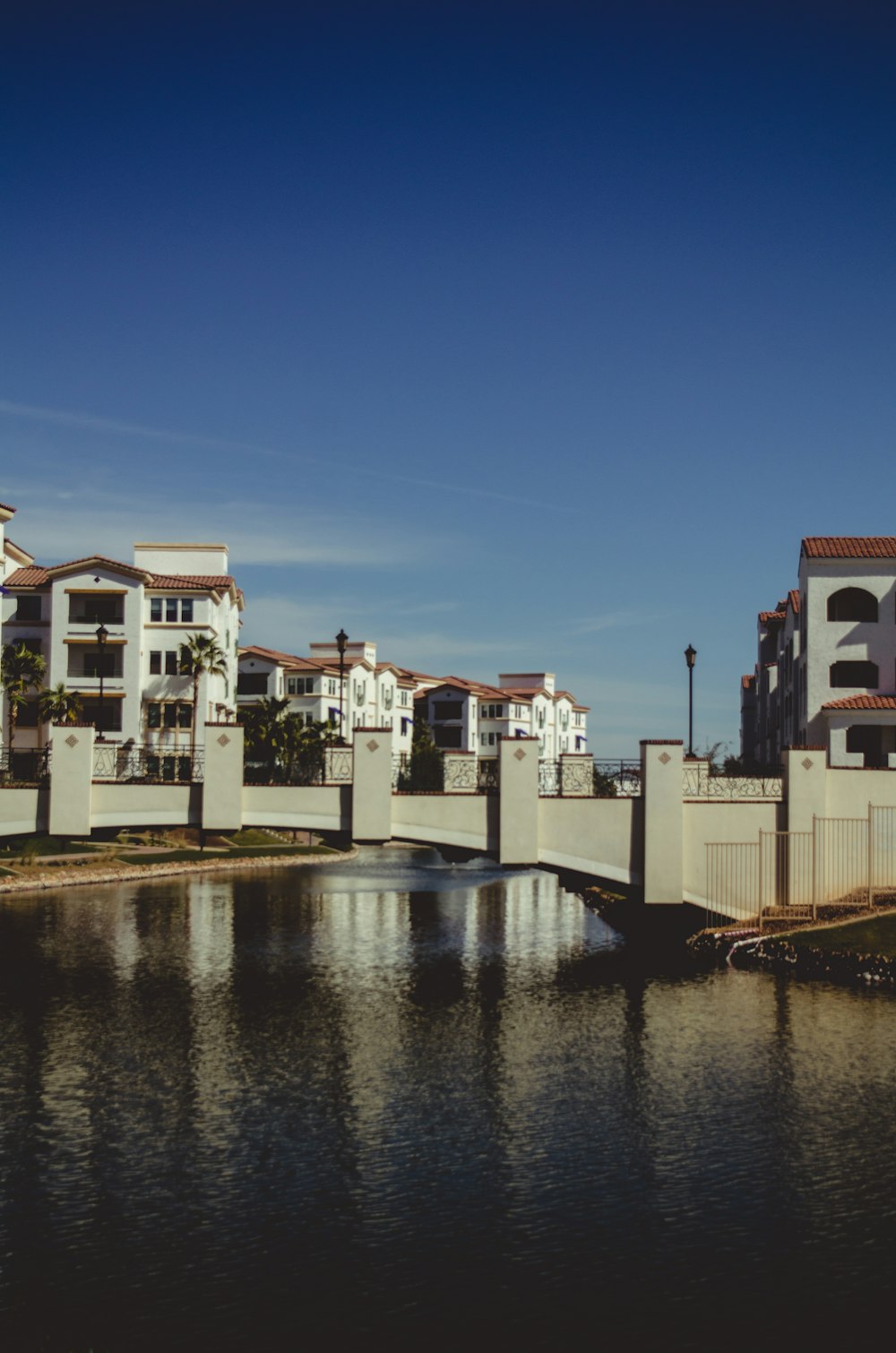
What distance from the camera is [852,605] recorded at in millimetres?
63531

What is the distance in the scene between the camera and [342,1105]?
26375 mm

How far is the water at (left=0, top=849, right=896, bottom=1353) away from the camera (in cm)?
1752

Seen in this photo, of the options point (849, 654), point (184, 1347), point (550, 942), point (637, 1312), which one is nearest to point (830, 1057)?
point (637, 1312)

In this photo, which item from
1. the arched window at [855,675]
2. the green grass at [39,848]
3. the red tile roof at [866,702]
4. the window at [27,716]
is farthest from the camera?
the window at [27,716]

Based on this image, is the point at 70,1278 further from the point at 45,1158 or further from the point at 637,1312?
the point at 637,1312

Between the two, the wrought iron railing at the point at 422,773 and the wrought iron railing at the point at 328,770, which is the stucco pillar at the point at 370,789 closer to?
the wrought iron railing at the point at 328,770

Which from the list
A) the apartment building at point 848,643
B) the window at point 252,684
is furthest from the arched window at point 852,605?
the window at point 252,684

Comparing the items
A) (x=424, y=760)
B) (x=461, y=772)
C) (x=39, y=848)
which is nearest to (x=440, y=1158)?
(x=461, y=772)

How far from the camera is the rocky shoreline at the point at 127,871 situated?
220 feet

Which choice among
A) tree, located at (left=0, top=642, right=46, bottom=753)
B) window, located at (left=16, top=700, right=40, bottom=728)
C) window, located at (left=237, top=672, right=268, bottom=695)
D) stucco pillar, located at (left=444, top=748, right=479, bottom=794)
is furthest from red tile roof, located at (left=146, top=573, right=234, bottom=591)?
stucco pillar, located at (left=444, top=748, right=479, bottom=794)

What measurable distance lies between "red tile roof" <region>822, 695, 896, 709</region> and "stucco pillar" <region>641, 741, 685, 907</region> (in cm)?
2195

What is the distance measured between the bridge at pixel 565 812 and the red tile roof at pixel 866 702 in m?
17.3

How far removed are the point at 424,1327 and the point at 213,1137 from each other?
27.4 feet

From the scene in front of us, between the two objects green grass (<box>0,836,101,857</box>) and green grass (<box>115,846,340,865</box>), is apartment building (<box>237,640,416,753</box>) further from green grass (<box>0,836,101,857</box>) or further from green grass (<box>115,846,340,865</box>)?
green grass (<box>0,836,101,857</box>)
